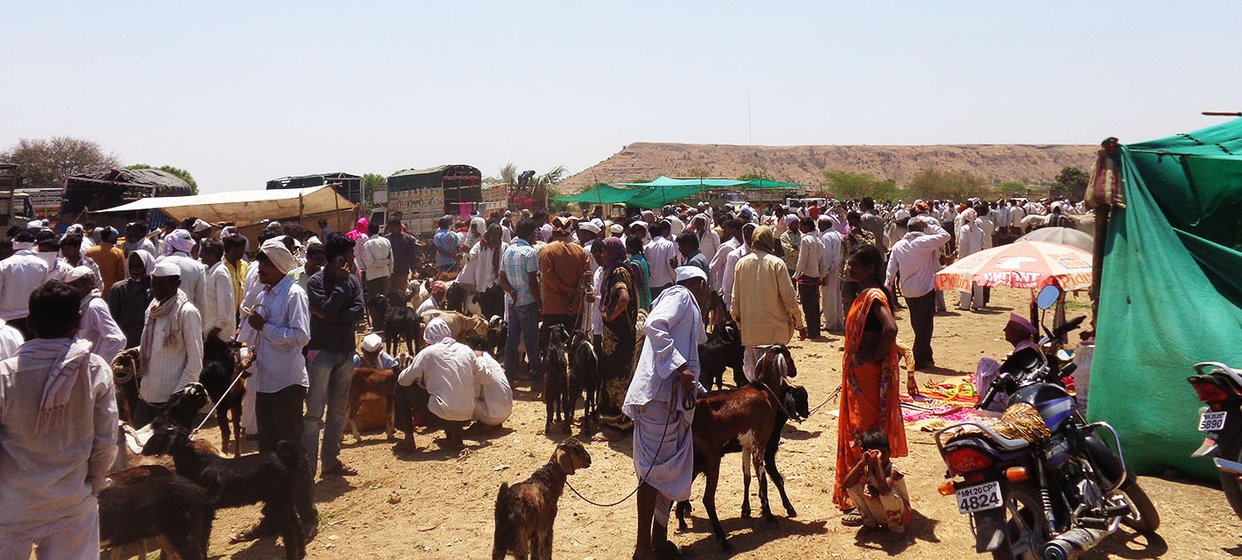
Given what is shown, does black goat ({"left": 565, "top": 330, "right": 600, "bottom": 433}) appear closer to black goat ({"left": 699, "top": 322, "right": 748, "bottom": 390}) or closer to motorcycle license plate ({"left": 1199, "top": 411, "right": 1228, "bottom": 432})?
black goat ({"left": 699, "top": 322, "right": 748, "bottom": 390})

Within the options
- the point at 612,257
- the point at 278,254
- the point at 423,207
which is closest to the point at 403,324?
the point at 612,257

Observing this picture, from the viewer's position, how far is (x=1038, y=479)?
4.45 meters

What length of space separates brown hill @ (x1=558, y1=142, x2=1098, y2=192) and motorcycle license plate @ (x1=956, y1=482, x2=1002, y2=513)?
260 feet

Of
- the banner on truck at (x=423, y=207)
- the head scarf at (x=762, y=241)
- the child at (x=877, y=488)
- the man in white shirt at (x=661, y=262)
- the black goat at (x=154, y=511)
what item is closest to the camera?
the black goat at (x=154, y=511)

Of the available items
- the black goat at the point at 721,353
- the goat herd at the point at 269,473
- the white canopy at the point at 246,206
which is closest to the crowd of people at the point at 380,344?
the black goat at the point at 721,353

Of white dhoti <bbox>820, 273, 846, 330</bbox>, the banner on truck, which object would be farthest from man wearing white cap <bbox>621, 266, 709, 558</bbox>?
the banner on truck

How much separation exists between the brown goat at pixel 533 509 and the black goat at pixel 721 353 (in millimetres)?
3439

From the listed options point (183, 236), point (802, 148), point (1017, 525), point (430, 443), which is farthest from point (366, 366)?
point (802, 148)

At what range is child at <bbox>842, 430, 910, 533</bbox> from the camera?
514 centimetres

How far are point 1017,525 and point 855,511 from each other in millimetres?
1610

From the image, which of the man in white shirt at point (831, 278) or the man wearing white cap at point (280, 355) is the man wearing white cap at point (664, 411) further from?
the man in white shirt at point (831, 278)

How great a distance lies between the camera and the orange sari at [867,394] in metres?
5.29

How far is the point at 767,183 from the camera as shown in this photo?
104ft

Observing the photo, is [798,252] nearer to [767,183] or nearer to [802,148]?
[767,183]
